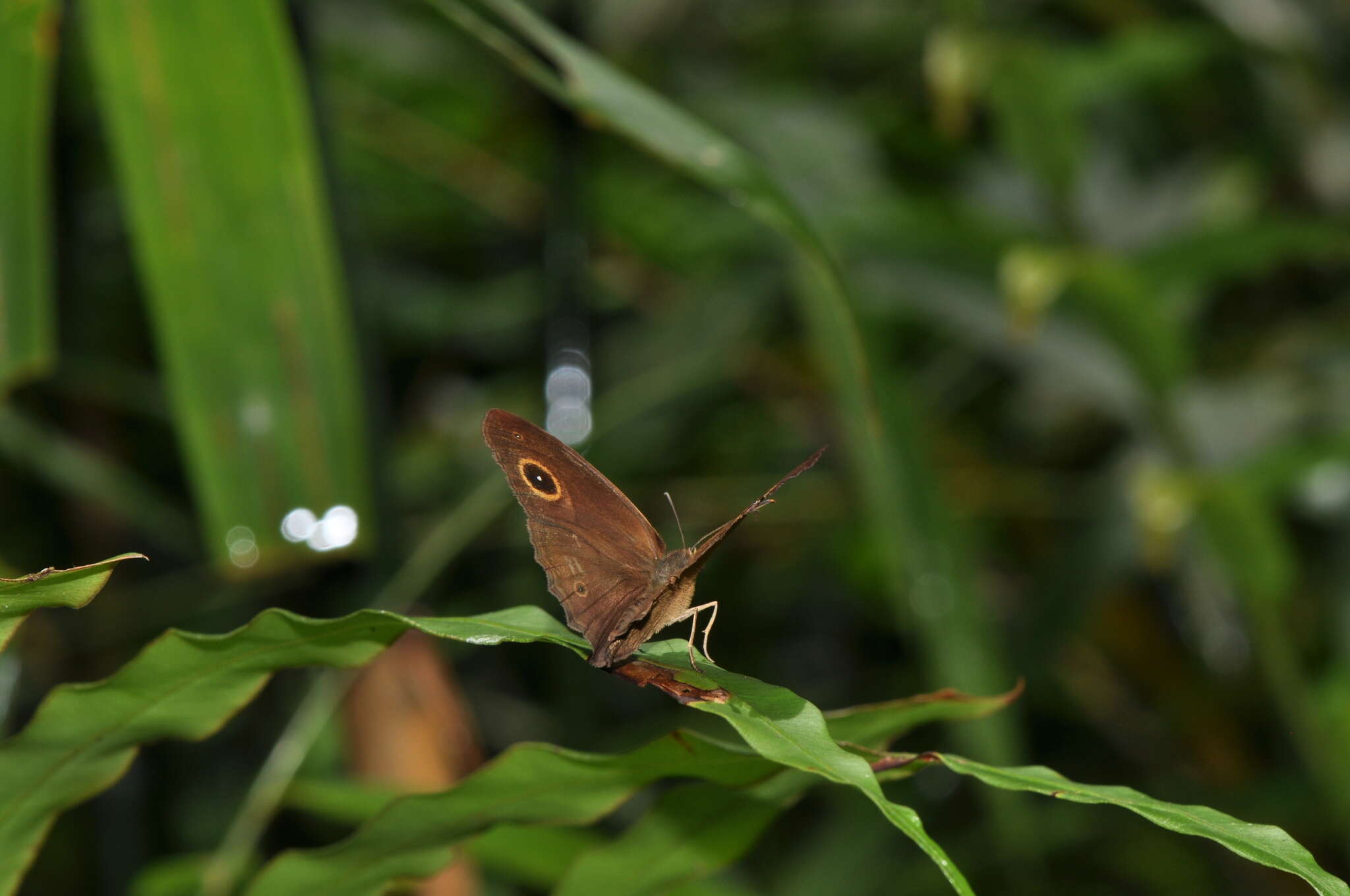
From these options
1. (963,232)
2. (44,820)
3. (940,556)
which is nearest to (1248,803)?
(940,556)

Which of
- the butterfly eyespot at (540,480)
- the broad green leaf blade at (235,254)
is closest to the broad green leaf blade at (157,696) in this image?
the butterfly eyespot at (540,480)

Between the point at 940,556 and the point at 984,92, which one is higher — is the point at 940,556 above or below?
below

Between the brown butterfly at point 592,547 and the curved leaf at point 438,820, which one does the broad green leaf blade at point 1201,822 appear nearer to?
the curved leaf at point 438,820

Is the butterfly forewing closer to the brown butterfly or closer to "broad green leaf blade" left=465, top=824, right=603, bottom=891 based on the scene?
the brown butterfly

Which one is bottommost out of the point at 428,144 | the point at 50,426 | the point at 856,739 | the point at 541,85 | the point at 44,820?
the point at 856,739

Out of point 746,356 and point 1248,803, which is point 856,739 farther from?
point 746,356

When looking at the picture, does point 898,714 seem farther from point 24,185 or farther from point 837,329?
point 24,185

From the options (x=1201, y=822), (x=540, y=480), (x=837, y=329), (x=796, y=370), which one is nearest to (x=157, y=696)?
(x=540, y=480)
